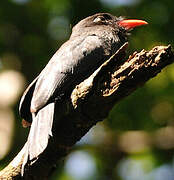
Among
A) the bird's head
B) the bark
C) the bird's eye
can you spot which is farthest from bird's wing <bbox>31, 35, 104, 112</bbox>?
the bird's eye

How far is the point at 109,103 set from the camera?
14.0ft

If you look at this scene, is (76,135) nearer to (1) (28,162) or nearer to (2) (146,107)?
(1) (28,162)

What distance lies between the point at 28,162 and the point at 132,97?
450 cm

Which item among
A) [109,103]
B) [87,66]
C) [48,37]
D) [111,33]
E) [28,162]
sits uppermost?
[48,37]

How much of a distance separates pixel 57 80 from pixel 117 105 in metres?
3.90

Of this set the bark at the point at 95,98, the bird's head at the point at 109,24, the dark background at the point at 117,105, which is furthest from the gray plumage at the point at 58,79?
the dark background at the point at 117,105

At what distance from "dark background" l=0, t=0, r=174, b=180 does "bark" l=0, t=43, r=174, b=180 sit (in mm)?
3279

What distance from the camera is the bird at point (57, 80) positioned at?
15.1 feet

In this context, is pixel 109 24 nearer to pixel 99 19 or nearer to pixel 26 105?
pixel 99 19

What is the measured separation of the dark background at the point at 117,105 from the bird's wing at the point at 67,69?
2.70 m

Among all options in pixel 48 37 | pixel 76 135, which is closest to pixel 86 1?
pixel 48 37

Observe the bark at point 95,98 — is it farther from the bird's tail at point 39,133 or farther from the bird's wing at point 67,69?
the bird's wing at point 67,69

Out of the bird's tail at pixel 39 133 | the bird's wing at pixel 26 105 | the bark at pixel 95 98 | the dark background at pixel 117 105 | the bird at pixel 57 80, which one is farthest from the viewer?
the dark background at pixel 117 105

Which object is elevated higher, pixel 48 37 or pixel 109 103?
pixel 48 37
